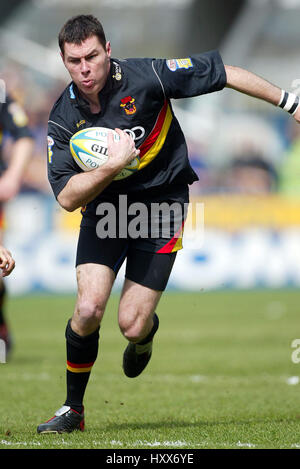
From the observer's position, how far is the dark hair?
504cm

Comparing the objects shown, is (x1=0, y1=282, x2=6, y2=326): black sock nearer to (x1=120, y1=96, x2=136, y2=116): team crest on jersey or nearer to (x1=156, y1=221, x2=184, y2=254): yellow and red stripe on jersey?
(x1=156, y1=221, x2=184, y2=254): yellow and red stripe on jersey

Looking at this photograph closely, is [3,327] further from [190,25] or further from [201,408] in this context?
[190,25]

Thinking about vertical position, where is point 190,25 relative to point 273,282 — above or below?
above

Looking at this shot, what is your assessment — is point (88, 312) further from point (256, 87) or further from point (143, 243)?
point (256, 87)

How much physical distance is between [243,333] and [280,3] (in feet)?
90.2

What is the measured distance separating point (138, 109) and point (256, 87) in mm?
790

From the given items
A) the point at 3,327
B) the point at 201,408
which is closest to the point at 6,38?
the point at 3,327

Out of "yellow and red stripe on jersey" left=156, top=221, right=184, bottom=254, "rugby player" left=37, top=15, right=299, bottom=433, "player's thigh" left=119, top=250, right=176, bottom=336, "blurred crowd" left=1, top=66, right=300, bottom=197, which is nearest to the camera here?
"rugby player" left=37, top=15, right=299, bottom=433

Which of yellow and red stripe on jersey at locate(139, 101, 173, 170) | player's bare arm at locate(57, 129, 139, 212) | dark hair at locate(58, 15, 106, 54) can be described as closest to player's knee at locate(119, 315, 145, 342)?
player's bare arm at locate(57, 129, 139, 212)

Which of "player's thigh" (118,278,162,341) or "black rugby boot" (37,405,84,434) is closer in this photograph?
"black rugby boot" (37,405,84,434)

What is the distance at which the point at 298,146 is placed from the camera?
18.6 meters

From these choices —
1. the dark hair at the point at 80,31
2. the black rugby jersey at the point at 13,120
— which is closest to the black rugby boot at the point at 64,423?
the dark hair at the point at 80,31

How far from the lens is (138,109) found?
5371 millimetres

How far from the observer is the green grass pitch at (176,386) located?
5031mm
